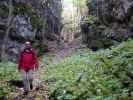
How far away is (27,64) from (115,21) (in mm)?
17626

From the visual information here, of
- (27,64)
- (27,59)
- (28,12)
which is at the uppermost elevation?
(28,12)

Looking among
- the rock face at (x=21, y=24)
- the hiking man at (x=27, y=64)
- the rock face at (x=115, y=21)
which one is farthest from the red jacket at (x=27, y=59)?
the rock face at (x=115, y=21)

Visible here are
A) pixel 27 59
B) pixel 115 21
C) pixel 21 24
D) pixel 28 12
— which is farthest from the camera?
pixel 28 12

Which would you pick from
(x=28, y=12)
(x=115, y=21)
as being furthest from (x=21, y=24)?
(x=115, y=21)

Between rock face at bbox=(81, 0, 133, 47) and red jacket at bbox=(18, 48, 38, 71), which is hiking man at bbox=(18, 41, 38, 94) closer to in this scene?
red jacket at bbox=(18, 48, 38, 71)

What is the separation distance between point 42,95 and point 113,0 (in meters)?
19.8

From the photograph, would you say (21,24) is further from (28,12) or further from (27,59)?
(27,59)

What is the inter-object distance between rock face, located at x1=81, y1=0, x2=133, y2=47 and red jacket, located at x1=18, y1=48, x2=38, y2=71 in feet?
46.9

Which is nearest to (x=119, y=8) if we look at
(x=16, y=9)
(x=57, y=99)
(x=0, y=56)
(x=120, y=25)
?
(x=120, y=25)

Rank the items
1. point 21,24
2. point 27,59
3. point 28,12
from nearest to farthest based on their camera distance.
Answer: point 27,59 < point 21,24 < point 28,12

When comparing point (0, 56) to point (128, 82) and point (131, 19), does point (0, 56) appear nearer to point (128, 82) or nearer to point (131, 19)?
point (131, 19)

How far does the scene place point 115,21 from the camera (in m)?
28.3

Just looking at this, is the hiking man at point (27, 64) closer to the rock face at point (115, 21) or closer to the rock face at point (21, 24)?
the rock face at point (21, 24)

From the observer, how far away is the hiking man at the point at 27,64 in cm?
1198
